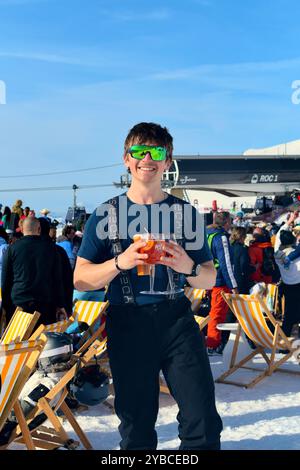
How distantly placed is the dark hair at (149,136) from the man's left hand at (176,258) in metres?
0.49

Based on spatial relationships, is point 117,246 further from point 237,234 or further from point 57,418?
point 237,234

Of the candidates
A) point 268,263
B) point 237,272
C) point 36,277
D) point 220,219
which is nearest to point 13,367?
point 36,277

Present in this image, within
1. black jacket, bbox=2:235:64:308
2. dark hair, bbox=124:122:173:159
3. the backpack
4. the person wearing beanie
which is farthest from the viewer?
the backpack

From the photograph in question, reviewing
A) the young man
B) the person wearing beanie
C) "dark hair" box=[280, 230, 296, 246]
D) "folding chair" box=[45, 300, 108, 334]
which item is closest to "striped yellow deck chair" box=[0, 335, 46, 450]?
the young man

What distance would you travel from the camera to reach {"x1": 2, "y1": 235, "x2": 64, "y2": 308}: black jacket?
18.3 feet

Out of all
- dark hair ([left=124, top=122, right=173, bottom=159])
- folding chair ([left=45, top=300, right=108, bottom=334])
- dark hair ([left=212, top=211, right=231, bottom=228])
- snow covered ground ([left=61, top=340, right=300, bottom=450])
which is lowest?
snow covered ground ([left=61, top=340, right=300, bottom=450])

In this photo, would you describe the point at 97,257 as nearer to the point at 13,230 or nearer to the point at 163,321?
the point at 163,321

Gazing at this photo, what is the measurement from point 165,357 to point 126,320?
0.80ft

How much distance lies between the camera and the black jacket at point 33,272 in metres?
5.59

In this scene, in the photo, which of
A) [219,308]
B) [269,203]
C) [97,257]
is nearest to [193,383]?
[97,257]

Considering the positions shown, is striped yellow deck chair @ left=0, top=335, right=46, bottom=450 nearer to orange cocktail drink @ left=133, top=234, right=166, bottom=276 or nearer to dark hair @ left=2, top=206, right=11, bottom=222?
orange cocktail drink @ left=133, top=234, right=166, bottom=276

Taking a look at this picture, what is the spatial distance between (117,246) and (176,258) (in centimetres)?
29

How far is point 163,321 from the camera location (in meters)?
2.81

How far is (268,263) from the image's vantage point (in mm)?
9633
